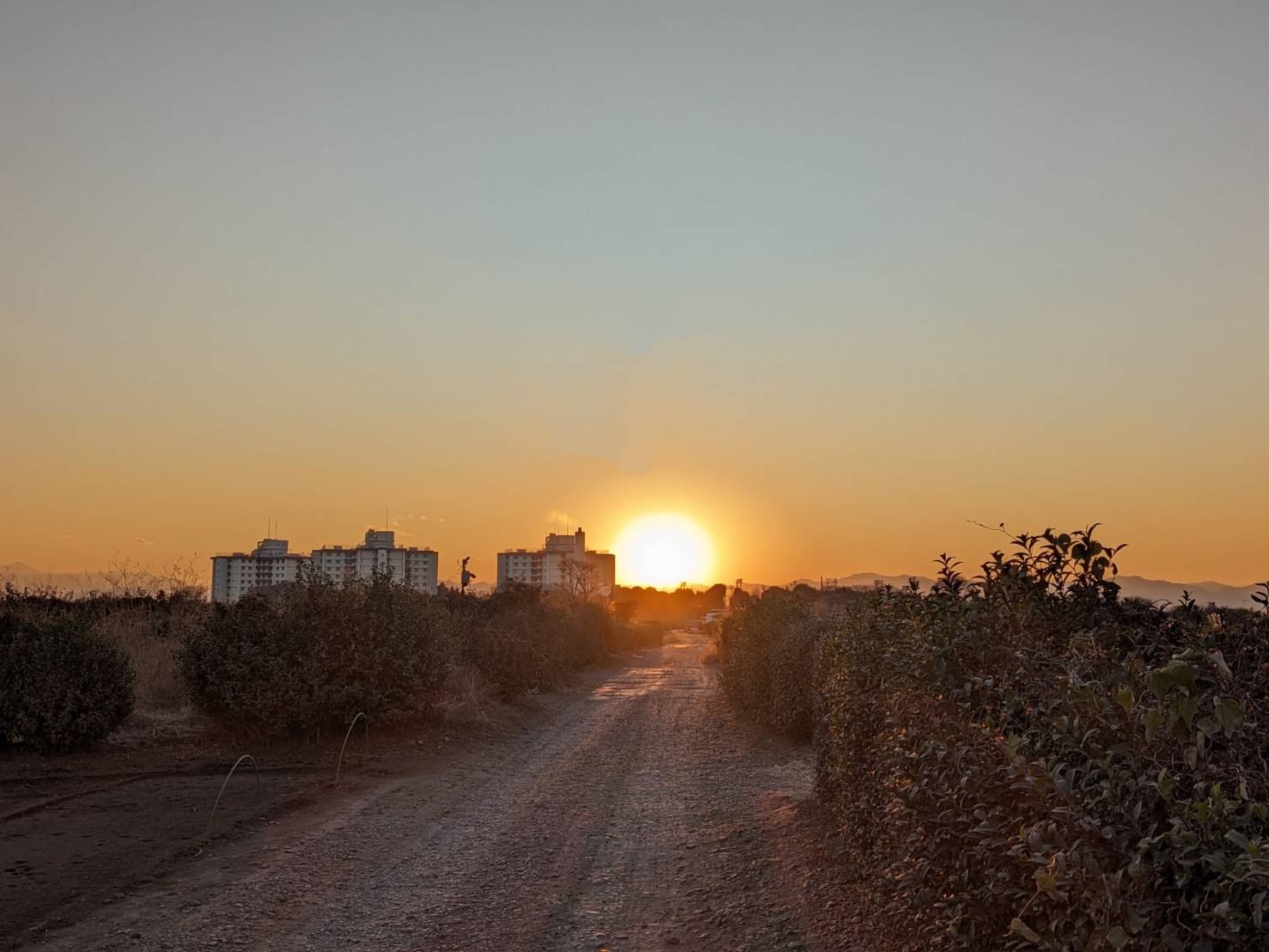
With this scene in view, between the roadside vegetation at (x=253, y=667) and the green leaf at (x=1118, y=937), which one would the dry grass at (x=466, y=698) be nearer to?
the roadside vegetation at (x=253, y=667)

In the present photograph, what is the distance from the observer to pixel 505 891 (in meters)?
8.19

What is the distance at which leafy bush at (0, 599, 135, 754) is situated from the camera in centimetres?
1382

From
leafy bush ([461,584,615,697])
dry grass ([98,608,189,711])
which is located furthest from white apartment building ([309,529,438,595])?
dry grass ([98,608,189,711])

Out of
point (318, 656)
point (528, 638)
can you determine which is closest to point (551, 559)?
point (528, 638)

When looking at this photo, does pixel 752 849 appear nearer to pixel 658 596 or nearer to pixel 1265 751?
pixel 1265 751

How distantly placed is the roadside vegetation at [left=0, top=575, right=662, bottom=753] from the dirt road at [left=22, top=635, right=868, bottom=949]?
2.38 meters

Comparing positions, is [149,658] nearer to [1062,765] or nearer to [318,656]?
[318,656]

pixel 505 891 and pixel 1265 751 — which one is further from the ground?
pixel 1265 751

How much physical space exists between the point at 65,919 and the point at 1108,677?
7.37 meters

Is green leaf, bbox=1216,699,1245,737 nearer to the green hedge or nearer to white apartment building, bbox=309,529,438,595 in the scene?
the green hedge

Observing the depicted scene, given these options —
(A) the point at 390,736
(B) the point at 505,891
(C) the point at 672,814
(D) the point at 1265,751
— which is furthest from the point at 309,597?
(D) the point at 1265,751

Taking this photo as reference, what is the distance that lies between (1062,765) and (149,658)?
68.9 feet

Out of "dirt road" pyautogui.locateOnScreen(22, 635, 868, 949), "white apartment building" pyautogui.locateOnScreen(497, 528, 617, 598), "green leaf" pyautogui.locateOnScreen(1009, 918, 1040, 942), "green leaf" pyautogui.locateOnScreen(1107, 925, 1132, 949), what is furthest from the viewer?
"white apartment building" pyautogui.locateOnScreen(497, 528, 617, 598)

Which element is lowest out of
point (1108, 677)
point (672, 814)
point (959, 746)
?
point (672, 814)
